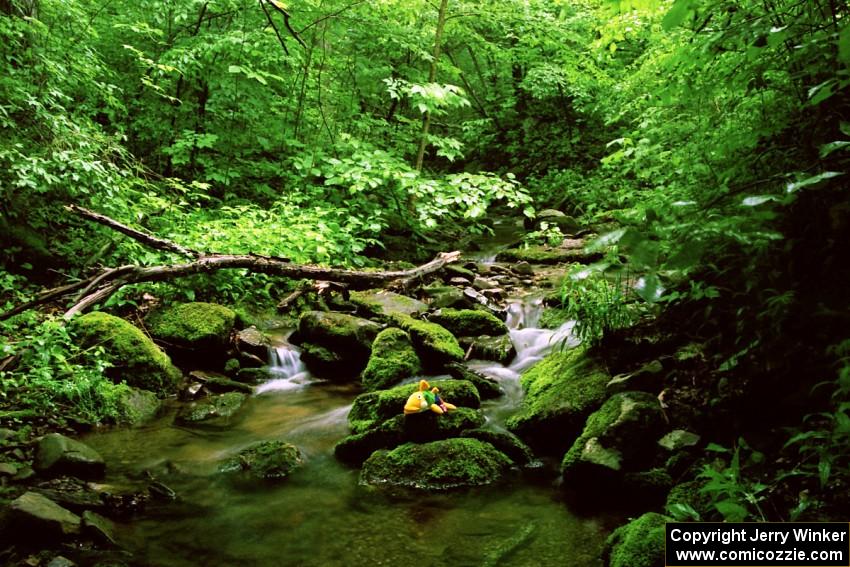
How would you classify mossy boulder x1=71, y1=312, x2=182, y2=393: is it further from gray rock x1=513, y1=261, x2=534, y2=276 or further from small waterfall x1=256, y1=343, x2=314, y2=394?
gray rock x1=513, y1=261, x2=534, y2=276

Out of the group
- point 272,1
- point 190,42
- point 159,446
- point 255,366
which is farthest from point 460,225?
point 272,1

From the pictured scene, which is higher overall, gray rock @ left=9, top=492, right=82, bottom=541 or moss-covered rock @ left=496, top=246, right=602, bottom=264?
moss-covered rock @ left=496, top=246, right=602, bottom=264

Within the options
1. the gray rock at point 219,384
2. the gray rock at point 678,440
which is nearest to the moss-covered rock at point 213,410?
the gray rock at point 219,384

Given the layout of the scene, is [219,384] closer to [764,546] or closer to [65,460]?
[65,460]

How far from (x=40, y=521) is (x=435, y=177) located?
10.8 metres

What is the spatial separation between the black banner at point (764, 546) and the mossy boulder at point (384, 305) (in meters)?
6.09

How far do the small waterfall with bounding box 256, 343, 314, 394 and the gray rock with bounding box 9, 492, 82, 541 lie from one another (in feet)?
12.1

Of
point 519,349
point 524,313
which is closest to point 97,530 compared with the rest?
point 519,349

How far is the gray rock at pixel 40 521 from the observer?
11.1ft

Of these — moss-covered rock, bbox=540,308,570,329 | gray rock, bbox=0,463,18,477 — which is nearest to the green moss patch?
gray rock, bbox=0,463,18,477

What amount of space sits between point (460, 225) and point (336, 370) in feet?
30.1

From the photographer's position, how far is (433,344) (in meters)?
7.21

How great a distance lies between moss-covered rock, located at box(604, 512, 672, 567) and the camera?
2902mm

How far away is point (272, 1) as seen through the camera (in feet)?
5.82
